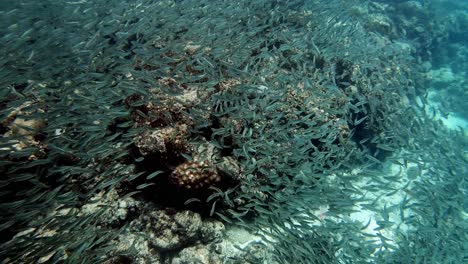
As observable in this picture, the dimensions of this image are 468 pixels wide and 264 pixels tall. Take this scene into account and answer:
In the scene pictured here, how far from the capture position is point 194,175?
514 centimetres

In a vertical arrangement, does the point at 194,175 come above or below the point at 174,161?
below

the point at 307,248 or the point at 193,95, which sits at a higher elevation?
the point at 193,95

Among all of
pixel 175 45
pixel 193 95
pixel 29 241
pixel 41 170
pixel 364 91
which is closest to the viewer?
pixel 29 241

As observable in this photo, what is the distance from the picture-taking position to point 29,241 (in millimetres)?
3824

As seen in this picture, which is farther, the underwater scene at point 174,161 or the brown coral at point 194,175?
the brown coral at point 194,175

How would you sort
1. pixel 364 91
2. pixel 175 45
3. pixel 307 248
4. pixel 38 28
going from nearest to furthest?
pixel 307 248 < pixel 175 45 < pixel 38 28 < pixel 364 91

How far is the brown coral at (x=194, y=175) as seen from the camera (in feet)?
16.8

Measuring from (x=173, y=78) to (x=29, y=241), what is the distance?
3.83 m

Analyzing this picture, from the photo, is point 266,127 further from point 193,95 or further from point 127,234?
point 127,234

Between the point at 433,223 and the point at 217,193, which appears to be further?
the point at 433,223

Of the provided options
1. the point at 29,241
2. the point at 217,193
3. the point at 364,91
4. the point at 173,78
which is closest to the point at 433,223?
the point at 364,91

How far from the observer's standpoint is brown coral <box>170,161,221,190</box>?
5.12m

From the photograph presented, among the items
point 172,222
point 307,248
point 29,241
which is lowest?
point 307,248

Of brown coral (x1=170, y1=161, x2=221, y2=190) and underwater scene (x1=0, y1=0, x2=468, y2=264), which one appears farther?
brown coral (x1=170, y1=161, x2=221, y2=190)
